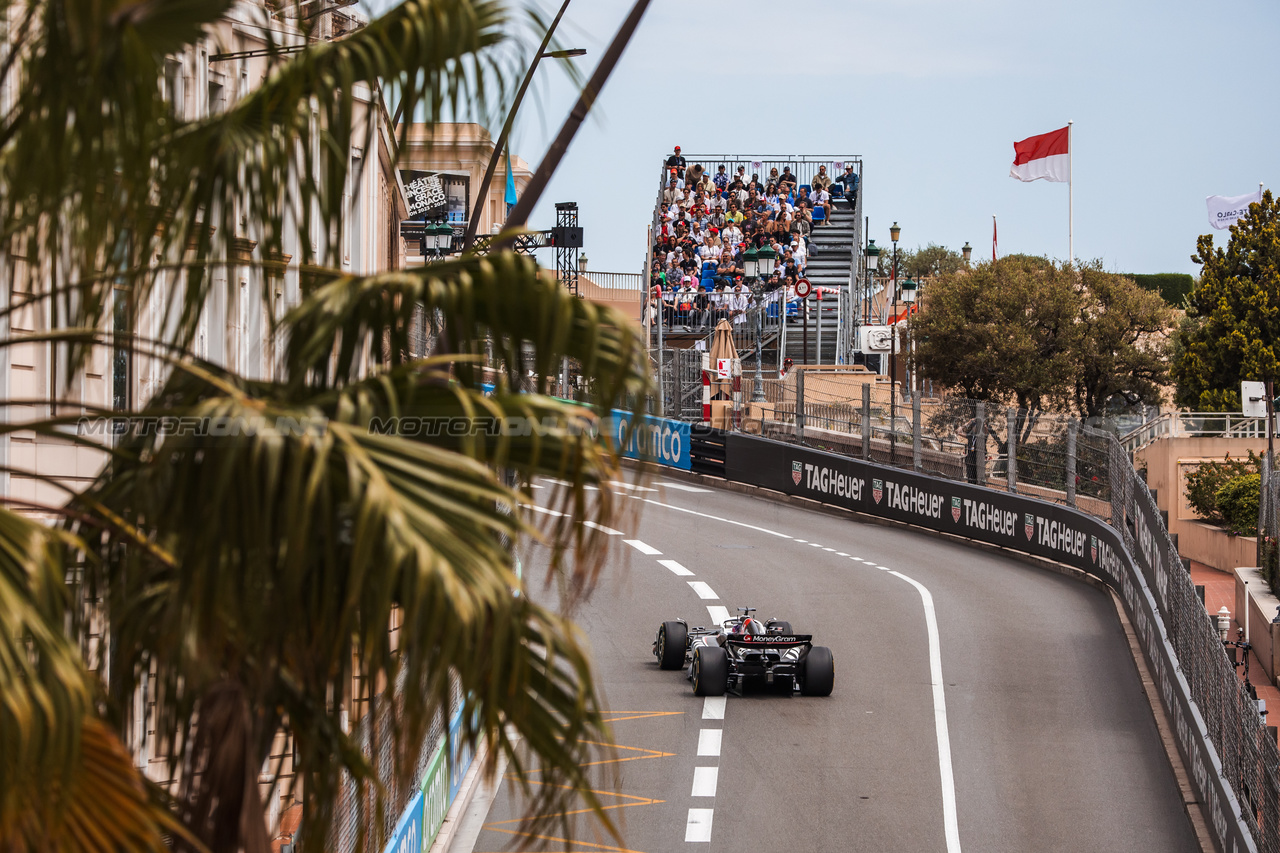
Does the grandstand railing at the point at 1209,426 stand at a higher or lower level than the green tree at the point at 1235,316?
lower

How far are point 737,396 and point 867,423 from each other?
4760mm

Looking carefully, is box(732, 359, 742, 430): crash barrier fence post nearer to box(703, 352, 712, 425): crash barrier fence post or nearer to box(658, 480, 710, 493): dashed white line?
box(703, 352, 712, 425): crash barrier fence post

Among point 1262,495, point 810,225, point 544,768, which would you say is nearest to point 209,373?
point 544,768

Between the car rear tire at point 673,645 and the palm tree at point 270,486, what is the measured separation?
13870 mm

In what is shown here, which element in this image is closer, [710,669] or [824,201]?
[710,669]

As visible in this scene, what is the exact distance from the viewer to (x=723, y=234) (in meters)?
45.7

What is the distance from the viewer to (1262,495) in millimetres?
23984

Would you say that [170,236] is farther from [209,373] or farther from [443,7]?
[443,7]

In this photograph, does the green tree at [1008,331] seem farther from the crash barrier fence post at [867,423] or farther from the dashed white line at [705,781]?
the dashed white line at [705,781]

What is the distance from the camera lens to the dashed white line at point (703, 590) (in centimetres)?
2127

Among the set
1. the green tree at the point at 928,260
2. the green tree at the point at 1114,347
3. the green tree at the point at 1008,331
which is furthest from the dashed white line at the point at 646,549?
the green tree at the point at 928,260

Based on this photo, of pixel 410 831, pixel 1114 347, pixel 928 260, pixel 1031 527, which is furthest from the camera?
pixel 928 260

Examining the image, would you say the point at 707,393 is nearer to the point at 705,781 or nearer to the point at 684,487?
the point at 684,487

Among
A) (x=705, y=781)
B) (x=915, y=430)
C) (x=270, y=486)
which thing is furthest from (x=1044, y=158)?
(x=270, y=486)
